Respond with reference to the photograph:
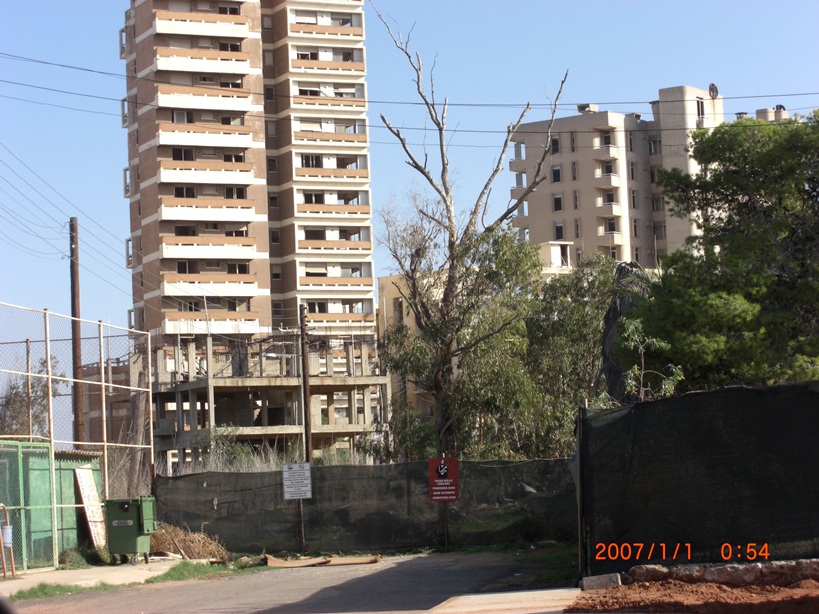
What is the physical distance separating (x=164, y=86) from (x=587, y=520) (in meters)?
65.4

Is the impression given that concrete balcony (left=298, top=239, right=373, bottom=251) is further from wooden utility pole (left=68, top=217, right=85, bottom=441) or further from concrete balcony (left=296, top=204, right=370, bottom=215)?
wooden utility pole (left=68, top=217, right=85, bottom=441)

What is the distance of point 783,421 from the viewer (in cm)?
1043

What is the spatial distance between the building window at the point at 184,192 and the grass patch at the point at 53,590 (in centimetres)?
5685

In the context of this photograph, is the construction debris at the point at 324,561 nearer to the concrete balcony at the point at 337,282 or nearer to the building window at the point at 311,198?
the concrete balcony at the point at 337,282

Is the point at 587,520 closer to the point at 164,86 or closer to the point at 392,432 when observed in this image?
the point at 392,432

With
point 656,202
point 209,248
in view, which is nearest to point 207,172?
point 209,248

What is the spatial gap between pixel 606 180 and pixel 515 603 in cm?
7338

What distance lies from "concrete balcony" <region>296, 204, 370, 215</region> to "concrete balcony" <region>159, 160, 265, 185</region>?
17.8ft

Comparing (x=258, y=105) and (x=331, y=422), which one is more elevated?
(x=258, y=105)

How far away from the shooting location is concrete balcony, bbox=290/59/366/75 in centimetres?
7906

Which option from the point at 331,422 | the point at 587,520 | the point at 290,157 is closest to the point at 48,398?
the point at 587,520

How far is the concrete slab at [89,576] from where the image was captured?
15812 millimetres

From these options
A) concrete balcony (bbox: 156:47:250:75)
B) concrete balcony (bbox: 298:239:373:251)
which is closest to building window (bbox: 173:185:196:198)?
concrete balcony (bbox: 156:47:250:75)

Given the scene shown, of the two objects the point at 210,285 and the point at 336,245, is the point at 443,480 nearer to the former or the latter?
the point at 210,285
